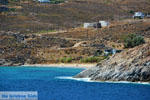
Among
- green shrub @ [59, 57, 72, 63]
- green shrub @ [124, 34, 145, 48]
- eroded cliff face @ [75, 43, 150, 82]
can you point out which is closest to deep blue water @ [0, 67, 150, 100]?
eroded cliff face @ [75, 43, 150, 82]

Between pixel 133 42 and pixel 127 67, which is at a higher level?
pixel 127 67

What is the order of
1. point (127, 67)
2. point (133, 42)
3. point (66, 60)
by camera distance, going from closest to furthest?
point (127, 67) → point (66, 60) → point (133, 42)

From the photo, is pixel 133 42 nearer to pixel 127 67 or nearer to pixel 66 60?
pixel 66 60

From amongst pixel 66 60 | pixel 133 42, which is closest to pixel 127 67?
pixel 66 60

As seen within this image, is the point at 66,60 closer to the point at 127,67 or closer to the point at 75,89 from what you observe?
the point at 127,67

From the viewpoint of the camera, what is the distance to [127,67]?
68250mm

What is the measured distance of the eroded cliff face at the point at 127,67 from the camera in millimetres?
67188

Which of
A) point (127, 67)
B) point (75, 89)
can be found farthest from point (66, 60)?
point (75, 89)

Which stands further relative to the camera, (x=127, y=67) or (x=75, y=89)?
(x=127, y=67)

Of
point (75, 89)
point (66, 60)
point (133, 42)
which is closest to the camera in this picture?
point (75, 89)

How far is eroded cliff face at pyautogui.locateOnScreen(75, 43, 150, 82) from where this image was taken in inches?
2645

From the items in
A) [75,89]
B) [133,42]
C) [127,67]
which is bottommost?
[133,42]

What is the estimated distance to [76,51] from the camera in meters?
119

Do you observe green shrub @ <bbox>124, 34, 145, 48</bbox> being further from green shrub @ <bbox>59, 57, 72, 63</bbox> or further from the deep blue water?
the deep blue water
